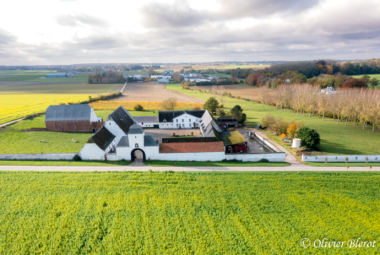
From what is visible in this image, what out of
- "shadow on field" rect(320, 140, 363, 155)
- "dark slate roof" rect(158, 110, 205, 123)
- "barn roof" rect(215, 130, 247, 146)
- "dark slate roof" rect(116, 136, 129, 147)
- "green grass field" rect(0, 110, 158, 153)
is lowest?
"shadow on field" rect(320, 140, 363, 155)

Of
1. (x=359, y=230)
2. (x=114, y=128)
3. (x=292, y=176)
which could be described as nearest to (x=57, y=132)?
(x=114, y=128)

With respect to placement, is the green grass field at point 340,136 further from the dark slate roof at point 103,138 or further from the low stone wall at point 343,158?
the dark slate roof at point 103,138

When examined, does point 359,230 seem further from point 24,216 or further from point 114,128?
point 114,128

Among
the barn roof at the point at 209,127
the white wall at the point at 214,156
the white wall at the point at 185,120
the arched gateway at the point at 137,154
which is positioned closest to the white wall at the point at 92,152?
the arched gateway at the point at 137,154

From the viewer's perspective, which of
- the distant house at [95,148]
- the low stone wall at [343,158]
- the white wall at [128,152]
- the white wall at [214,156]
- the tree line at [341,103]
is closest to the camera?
the distant house at [95,148]

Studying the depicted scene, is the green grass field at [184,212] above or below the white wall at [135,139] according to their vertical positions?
below

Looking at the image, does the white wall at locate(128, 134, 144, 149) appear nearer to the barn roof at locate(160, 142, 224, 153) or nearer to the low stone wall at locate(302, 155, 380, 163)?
the barn roof at locate(160, 142, 224, 153)

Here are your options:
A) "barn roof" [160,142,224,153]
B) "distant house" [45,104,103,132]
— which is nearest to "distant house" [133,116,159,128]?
"distant house" [45,104,103,132]
